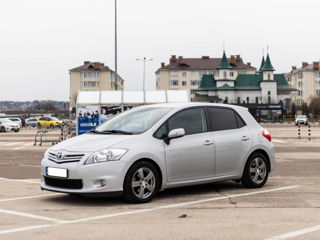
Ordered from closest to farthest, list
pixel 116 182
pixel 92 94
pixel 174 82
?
pixel 116 182, pixel 92 94, pixel 174 82

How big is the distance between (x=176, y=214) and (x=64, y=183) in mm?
1752

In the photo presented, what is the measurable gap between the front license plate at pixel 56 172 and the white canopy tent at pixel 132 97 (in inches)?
586

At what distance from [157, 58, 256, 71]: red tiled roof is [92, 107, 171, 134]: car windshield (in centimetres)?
14032

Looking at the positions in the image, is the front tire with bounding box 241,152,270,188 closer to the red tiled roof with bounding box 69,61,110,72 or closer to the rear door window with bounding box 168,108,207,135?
the rear door window with bounding box 168,108,207,135

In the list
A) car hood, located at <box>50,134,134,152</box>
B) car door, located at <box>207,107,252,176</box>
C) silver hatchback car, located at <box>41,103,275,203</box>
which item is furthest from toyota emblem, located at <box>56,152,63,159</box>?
car door, located at <box>207,107,252,176</box>

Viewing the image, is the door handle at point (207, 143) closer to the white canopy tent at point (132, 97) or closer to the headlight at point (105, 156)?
the headlight at point (105, 156)

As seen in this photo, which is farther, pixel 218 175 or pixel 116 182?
A: pixel 218 175

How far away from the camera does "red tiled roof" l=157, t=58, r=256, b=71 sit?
148750 millimetres

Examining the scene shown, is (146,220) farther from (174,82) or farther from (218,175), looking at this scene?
(174,82)

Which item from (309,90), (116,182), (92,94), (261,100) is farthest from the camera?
(309,90)

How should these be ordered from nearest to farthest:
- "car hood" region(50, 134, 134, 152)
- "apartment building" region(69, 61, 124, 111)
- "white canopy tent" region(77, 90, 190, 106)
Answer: "car hood" region(50, 134, 134, 152) < "white canopy tent" region(77, 90, 190, 106) < "apartment building" region(69, 61, 124, 111)

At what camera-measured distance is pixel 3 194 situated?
847cm

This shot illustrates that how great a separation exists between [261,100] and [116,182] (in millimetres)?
130783

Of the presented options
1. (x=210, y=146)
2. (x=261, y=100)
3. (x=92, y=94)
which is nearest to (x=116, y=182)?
(x=210, y=146)
